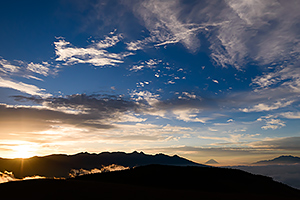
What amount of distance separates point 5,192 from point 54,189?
3.65 metres

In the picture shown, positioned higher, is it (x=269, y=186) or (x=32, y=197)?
(x=32, y=197)

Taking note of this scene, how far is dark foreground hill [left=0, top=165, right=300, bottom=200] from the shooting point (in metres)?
17.4

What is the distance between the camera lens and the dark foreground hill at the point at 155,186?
17359mm

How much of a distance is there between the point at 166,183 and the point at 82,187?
79.1 ft

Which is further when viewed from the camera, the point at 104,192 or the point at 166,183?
the point at 166,183

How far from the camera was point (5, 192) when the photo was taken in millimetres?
16891

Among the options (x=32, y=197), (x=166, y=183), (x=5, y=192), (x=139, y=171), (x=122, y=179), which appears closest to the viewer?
(x=32, y=197)

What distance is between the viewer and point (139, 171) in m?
47.9

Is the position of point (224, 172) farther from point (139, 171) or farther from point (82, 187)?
point (82, 187)

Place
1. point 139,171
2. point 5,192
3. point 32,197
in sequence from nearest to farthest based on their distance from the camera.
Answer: point 32,197, point 5,192, point 139,171

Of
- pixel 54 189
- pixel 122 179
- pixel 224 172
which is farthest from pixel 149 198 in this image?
pixel 224 172

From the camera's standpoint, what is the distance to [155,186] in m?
38.8

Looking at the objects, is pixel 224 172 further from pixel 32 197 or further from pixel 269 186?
pixel 32 197

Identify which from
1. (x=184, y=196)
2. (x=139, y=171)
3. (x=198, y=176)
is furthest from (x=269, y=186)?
(x=184, y=196)
